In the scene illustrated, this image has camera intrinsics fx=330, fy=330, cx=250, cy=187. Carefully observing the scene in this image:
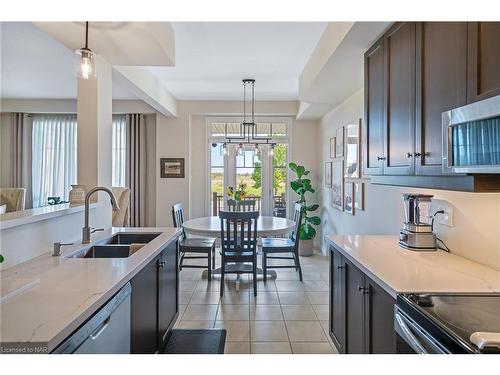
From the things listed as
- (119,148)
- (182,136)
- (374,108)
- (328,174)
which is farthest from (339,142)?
(119,148)

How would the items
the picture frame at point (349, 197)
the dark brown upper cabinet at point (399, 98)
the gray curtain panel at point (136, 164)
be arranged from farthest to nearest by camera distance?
the gray curtain panel at point (136, 164) < the picture frame at point (349, 197) < the dark brown upper cabinet at point (399, 98)

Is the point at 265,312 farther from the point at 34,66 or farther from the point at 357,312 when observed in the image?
the point at 34,66

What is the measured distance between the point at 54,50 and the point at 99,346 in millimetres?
3633

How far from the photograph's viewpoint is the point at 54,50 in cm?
368

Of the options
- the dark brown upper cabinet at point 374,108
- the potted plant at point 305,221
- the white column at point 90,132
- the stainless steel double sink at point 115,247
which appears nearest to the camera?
the stainless steel double sink at point 115,247

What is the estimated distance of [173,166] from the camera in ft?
20.2

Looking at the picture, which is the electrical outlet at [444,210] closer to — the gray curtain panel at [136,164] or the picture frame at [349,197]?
the picture frame at [349,197]

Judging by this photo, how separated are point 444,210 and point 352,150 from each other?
216 centimetres

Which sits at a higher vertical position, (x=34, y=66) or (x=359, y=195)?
(x=34, y=66)

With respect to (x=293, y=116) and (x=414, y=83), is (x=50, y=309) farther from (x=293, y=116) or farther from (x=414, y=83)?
(x=293, y=116)

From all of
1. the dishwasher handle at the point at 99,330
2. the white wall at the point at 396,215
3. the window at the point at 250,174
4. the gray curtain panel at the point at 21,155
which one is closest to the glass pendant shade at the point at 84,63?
the dishwasher handle at the point at 99,330

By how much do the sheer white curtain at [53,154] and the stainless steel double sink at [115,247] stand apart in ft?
14.3

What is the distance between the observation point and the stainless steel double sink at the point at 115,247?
2.19 m
